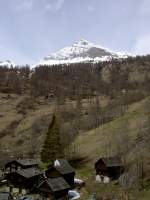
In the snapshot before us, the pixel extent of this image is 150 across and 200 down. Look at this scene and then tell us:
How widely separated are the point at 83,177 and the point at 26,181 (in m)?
14.9

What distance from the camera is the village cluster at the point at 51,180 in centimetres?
6962

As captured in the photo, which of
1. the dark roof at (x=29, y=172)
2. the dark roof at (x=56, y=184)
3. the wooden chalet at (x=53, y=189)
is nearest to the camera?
the wooden chalet at (x=53, y=189)

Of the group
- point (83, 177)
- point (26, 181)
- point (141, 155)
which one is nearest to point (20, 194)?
point (26, 181)

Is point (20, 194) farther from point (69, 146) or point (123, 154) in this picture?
point (69, 146)

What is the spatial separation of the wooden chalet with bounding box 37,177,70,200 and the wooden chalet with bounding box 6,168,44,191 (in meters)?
6.34

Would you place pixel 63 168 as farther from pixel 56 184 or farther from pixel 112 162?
pixel 112 162

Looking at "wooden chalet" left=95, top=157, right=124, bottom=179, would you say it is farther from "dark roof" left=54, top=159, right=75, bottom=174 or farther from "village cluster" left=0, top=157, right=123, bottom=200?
"dark roof" left=54, top=159, right=75, bottom=174

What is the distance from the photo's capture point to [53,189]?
6812 cm

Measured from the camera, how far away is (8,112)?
634 feet

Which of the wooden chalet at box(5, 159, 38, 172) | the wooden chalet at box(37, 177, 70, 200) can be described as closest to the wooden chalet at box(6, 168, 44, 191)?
the wooden chalet at box(5, 159, 38, 172)

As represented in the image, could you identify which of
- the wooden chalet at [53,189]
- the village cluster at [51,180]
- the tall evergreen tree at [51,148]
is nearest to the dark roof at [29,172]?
the village cluster at [51,180]

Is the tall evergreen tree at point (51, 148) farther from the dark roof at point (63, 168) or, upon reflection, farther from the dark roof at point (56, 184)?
the dark roof at point (56, 184)

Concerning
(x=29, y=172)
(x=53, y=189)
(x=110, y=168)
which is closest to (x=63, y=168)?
(x=29, y=172)

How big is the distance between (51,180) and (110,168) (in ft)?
51.5
